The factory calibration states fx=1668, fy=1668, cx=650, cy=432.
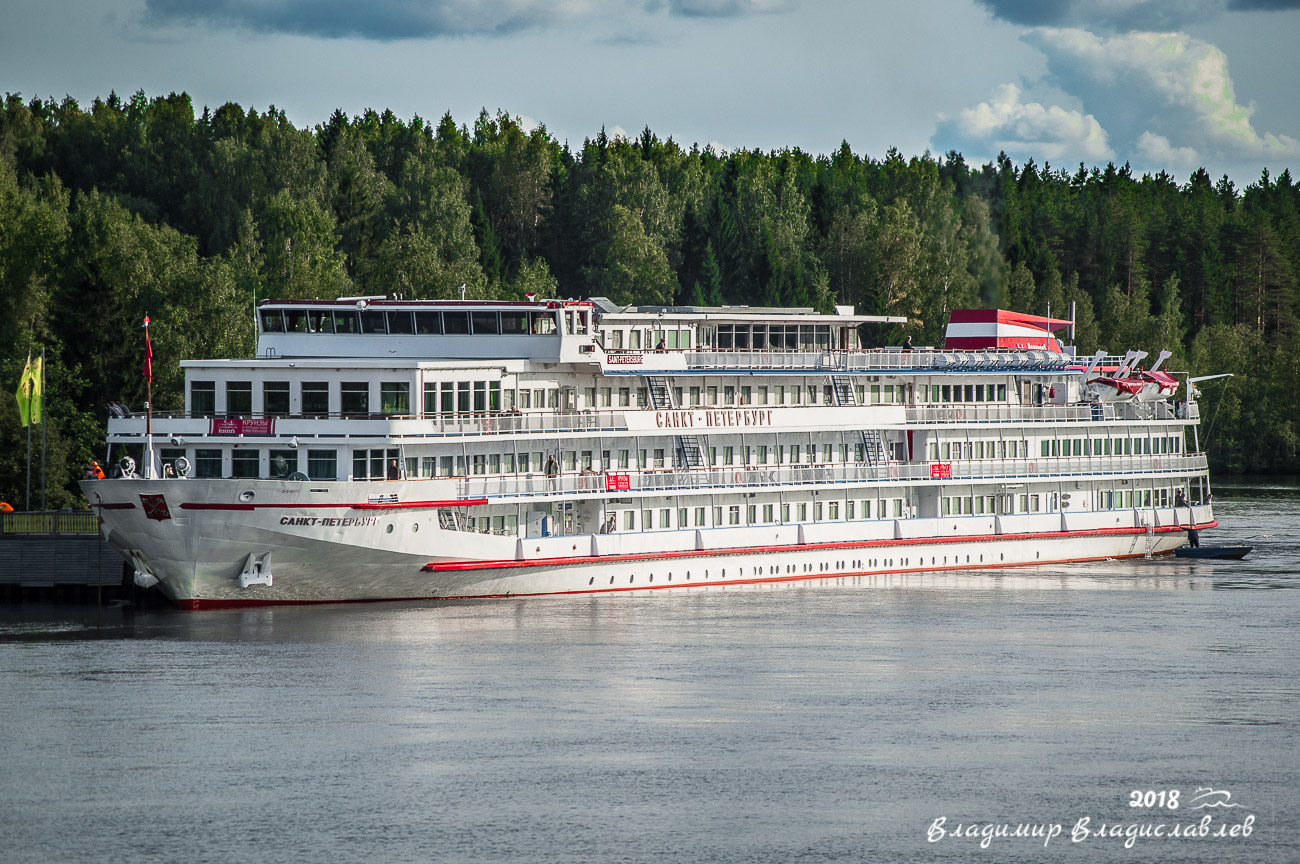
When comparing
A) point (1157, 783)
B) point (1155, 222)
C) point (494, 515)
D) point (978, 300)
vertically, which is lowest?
point (1157, 783)

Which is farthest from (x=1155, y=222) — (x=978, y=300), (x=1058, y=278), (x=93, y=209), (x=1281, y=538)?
(x=93, y=209)

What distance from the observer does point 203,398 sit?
49.3 metres

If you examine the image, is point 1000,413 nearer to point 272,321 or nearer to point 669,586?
point 669,586

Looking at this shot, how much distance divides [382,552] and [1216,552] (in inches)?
1452

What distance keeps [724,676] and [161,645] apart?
14.9 meters

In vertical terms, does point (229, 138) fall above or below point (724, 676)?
above

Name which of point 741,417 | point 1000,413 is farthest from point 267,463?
point 1000,413

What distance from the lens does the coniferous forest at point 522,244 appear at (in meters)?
77.9

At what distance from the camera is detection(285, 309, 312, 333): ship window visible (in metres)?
54.7

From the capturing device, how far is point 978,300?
106m

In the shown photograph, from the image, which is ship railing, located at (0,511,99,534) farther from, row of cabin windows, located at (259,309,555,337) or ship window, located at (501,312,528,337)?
ship window, located at (501,312,528,337)

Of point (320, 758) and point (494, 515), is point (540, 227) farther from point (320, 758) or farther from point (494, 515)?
point (320, 758)

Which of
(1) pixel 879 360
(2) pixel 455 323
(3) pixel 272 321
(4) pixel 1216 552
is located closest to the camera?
(2) pixel 455 323

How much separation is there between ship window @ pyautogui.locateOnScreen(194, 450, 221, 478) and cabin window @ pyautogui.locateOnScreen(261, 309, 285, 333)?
742cm
